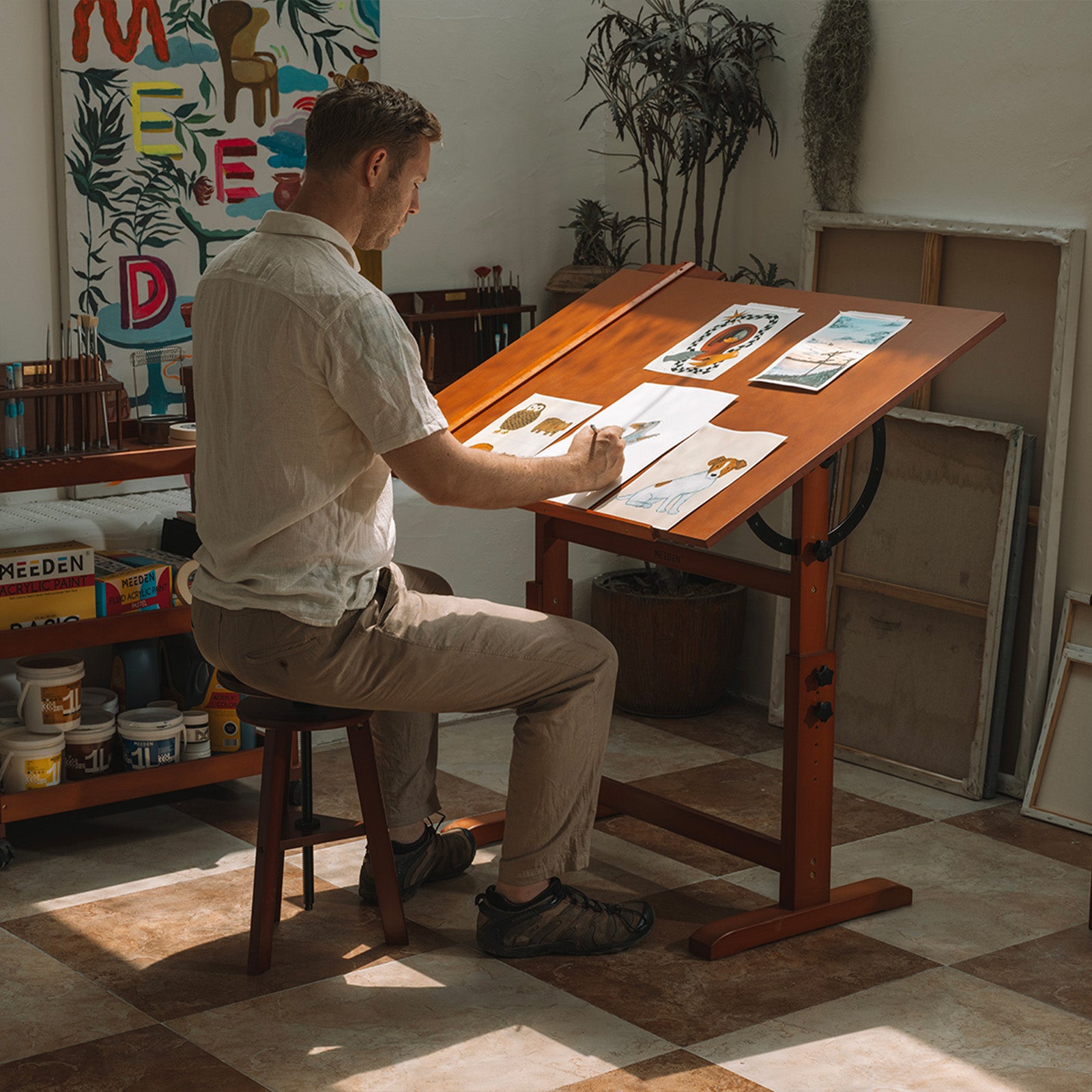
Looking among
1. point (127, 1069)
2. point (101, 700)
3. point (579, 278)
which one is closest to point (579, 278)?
point (579, 278)

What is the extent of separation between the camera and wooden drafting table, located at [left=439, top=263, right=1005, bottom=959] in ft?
10.4

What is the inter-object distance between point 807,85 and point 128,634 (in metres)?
2.53

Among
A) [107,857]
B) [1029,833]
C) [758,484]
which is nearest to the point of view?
[758,484]

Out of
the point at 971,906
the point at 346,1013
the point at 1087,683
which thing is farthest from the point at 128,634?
the point at 1087,683

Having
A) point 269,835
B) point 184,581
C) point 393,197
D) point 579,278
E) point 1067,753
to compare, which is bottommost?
point 1067,753

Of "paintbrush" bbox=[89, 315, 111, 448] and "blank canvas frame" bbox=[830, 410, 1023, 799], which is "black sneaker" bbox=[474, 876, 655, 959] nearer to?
"blank canvas frame" bbox=[830, 410, 1023, 799]

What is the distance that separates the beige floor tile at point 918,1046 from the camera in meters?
2.83

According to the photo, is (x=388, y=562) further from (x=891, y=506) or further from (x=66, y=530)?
(x=891, y=506)

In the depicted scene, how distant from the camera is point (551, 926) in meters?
3.30

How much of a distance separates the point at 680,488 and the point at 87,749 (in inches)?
69.0

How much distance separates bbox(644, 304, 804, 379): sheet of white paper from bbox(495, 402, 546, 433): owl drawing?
0.27 m

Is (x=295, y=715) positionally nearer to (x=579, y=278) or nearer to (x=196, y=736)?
(x=196, y=736)

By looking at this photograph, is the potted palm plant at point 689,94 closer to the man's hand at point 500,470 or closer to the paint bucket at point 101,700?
the man's hand at point 500,470

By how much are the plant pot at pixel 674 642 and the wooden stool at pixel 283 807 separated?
6.03 feet
